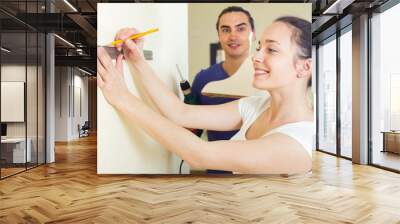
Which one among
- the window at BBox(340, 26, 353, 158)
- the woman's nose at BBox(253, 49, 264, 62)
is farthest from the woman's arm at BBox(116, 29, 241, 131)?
the window at BBox(340, 26, 353, 158)

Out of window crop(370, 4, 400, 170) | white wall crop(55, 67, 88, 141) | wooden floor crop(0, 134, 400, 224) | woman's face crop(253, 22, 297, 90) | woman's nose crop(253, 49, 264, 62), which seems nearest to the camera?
wooden floor crop(0, 134, 400, 224)

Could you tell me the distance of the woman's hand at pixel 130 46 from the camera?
6148 millimetres

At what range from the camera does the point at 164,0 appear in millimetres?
8211

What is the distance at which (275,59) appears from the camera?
5.91m

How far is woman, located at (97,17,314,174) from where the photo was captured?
19.4 feet

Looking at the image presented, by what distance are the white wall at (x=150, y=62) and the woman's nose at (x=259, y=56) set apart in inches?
42.8

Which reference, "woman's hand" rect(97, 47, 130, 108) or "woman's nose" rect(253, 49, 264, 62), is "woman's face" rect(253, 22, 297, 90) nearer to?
"woman's nose" rect(253, 49, 264, 62)

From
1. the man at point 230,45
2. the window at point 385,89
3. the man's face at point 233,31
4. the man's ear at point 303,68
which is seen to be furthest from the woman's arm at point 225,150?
the window at point 385,89

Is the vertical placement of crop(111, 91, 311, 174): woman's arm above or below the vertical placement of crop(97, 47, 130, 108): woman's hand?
below

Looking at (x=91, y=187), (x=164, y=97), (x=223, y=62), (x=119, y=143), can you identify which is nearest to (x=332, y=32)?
(x=223, y=62)

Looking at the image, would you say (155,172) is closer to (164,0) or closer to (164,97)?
(164,97)

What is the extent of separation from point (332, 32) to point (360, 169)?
3678 millimetres

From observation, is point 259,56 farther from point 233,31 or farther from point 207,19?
point 207,19

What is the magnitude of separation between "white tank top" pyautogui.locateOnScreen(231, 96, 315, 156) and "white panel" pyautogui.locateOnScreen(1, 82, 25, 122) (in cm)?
370
